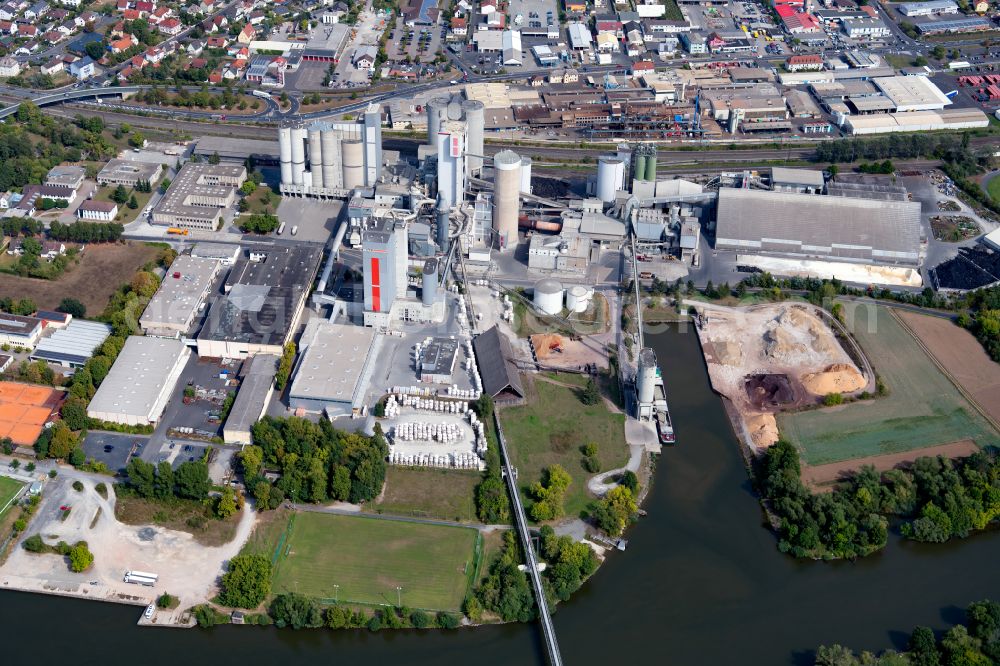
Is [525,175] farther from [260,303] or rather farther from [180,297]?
[180,297]

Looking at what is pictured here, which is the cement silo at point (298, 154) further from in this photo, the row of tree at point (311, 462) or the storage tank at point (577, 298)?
the row of tree at point (311, 462)

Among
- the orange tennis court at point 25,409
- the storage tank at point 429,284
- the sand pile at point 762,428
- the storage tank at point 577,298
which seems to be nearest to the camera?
the orange tennis court at point 25,409

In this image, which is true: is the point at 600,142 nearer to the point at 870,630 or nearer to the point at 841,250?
the point at 841,250

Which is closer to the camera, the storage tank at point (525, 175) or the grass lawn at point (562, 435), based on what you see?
the grass lawn at point (562, 435)

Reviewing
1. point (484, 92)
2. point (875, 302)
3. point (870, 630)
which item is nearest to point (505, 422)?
point (870, 630)

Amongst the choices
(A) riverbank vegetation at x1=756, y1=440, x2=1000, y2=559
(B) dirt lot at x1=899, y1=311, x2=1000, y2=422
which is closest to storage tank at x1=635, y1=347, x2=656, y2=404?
(A) riverbank vegetation at x1=756, y1=440, x2=1000, y2=559

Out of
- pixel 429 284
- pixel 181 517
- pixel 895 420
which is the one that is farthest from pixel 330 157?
pixel 895 420

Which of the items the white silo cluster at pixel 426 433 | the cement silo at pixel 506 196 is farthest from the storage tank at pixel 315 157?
the white silo cluster at pixel 426 433
